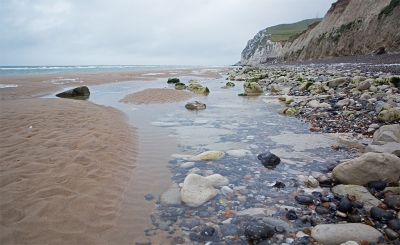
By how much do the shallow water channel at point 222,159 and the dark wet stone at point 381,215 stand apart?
0.81 m

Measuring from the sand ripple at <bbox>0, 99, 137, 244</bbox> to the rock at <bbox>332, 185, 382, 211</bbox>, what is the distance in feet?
9.33

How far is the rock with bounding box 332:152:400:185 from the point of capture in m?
3.00

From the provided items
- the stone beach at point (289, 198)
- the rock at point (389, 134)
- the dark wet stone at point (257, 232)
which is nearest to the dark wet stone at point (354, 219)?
the stone beach at point (289, 198)

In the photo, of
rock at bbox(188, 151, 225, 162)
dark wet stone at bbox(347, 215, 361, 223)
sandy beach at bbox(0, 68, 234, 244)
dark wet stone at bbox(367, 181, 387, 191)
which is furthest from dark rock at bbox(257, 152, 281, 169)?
sandy beach at bbox(0, 68, 234, 244)

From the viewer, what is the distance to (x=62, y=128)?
225 inches

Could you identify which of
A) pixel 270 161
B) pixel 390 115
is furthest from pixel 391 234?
pixel 390 115

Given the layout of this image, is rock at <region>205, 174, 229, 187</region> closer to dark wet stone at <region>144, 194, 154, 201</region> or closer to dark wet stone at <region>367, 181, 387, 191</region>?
dark wet stone at <region>144, 194, 154, 201</region>

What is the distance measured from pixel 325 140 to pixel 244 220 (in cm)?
339

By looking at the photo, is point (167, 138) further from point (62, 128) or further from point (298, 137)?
point (298, 137)

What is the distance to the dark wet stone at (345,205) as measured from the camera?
8.41 feet

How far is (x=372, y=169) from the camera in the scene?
120 inches

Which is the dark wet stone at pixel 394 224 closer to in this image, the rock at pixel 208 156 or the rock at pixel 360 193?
the rock at pixel 360 193

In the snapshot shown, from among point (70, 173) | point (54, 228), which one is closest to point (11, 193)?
point (70, 173)

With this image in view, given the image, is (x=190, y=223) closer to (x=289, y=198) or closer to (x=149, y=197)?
(x=149, y=197)
